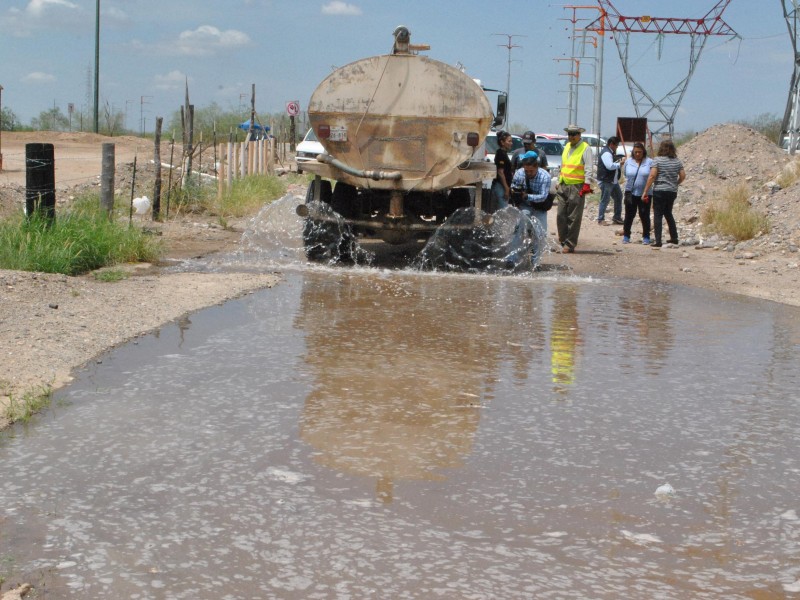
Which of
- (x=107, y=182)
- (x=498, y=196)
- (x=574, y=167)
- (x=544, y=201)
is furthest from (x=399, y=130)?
(x=107, y=182)

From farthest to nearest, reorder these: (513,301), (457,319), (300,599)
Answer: (513,301), (457,319), (300,599)

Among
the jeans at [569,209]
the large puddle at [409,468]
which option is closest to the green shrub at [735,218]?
the jeans at [569,209]

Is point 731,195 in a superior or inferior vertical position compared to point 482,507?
superior

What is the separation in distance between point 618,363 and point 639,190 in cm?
1004

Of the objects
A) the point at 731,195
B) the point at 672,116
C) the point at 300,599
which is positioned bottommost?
the point at 300,599

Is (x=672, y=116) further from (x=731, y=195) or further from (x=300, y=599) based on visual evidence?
(x=300, y=599)

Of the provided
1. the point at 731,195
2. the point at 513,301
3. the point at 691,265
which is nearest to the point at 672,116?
the point at 731,195

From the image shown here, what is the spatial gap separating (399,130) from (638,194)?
5934 millimetres

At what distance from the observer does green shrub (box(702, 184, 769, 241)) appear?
1644 centimetres

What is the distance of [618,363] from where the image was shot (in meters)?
7.17

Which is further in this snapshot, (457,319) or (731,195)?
(731,195)

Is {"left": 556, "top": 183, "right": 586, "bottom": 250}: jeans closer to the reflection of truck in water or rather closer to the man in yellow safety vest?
the man in yellow safety vest

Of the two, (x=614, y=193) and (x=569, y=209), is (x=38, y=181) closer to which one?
(x=569, y=209)

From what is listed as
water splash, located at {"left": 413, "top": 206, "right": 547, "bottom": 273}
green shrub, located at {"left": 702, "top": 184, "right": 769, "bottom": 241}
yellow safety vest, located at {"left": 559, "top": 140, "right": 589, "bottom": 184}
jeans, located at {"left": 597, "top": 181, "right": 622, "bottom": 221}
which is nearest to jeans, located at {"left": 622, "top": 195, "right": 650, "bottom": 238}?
green shrub, located at {"left": 702, "top": 184, "right": 769, "bottom": 241}
